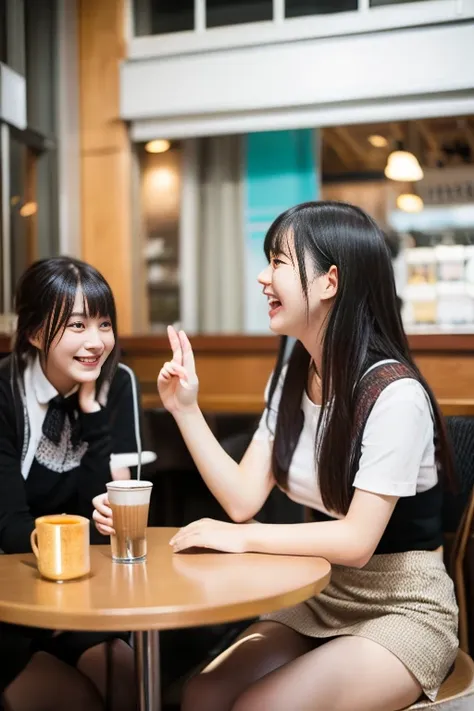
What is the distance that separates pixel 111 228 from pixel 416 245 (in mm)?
1235

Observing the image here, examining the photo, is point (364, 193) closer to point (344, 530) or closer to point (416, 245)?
point (416, 245)

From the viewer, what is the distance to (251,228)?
363 cm

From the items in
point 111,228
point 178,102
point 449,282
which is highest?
→ point 178,102

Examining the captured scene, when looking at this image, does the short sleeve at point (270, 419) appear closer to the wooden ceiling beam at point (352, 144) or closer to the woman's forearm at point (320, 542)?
the woman's forearm at point (320, 542)

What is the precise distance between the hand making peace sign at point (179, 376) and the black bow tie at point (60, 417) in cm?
21

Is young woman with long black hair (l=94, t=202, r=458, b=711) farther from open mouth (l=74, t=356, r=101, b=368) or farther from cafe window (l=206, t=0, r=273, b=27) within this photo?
cafe window (l=206, t=0, r=273, b=27)

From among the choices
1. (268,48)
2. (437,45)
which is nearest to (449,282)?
(437,45)

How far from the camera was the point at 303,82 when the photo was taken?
9.46 ft

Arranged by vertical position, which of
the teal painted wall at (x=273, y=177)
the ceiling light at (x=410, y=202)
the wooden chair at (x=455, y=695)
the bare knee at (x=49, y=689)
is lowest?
the bare knee at (x=49, y=689)

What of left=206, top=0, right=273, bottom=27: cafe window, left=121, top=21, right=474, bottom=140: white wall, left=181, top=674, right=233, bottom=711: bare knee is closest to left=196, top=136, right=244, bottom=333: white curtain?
left=121, top=21, right=474, bottom=140: white wall

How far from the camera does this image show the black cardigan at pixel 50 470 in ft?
4.83

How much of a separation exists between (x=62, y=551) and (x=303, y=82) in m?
2.18

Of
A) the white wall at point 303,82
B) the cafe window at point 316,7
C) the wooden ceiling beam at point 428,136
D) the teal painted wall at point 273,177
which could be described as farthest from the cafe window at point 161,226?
the wooden ceiling beam at point 428,136

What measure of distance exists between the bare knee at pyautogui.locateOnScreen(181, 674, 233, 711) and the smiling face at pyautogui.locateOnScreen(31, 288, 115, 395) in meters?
0.56
